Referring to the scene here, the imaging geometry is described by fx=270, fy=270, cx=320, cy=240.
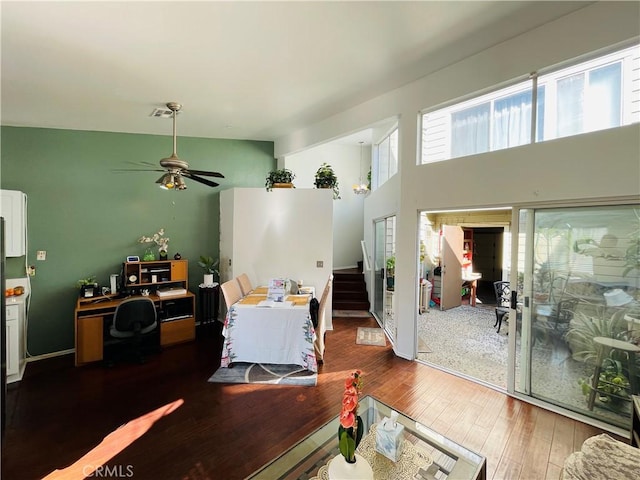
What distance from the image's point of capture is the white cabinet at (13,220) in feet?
10.9

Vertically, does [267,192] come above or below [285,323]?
above

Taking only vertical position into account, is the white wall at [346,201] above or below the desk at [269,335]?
above

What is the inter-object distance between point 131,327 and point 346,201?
240 inches

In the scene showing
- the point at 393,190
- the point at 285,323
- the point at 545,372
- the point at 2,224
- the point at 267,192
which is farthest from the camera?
the point at 267,192

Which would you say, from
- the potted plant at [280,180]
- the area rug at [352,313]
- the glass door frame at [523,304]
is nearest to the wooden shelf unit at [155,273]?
the potted plant at [280,180]

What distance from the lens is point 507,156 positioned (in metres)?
2.92

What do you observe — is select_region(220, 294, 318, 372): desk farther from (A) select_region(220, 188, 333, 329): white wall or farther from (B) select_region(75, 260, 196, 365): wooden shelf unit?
(A) select_region(220, 188, 333, 329): white wall

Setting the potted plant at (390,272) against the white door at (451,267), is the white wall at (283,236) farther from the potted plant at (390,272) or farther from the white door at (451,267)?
the white door at (451,267)

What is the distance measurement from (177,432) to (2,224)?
2.29 metres

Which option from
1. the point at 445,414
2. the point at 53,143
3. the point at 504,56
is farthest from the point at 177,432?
the point at 504,56

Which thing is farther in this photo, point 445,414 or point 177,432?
point 445,414

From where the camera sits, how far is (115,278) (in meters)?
4.21

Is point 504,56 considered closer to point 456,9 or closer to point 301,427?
point 456,9

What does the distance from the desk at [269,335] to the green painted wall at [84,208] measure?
6.98 feet
